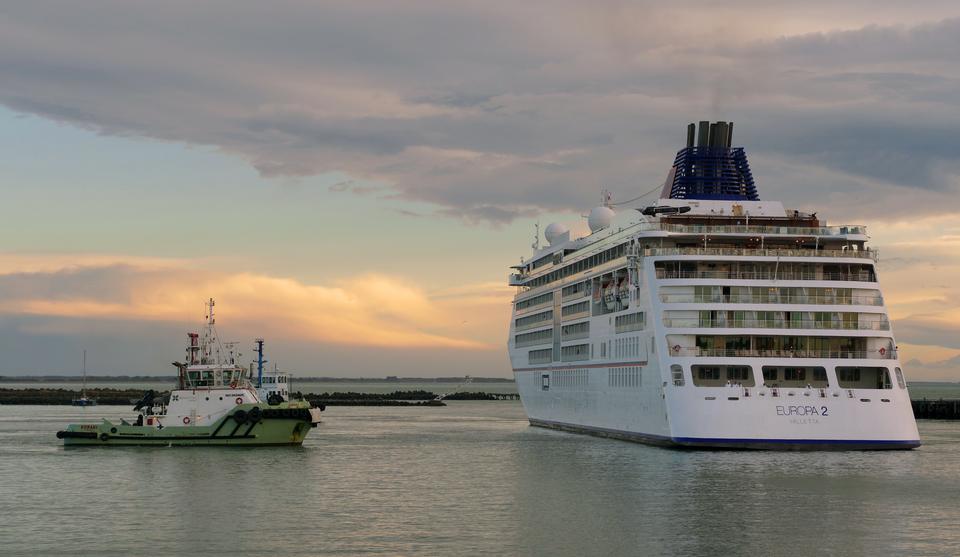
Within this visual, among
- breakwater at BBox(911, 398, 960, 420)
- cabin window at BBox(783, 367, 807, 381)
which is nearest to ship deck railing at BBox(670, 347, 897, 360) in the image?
cabin window at BBox(783, 367, 807, 381)

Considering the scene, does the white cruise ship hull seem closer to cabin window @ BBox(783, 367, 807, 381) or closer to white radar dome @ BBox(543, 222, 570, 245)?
cabin window @ BBox(783, 367, 807, 381)

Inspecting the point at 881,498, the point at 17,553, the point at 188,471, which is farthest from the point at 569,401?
the point at 17,553

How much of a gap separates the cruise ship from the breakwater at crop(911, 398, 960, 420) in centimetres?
6036

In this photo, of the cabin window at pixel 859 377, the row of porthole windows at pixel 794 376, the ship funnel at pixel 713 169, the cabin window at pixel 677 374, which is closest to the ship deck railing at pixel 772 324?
the row of porthole windows at pixel 794 376

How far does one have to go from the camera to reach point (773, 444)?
185 ft

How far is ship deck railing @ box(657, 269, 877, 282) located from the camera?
62000 mm

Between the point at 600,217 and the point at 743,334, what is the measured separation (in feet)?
97.5

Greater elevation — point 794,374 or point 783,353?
point 783,353

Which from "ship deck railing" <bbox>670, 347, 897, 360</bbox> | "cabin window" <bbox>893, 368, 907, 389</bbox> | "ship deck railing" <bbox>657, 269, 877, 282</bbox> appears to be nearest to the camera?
"cabin window" <bbox>893, 368, 907, 389</bbox>

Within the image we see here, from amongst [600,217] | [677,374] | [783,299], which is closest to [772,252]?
[783,299]

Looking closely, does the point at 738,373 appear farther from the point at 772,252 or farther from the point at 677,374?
the point at 772,252

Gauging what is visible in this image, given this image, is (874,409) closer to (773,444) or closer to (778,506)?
(773,444)

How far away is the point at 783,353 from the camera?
196 feet

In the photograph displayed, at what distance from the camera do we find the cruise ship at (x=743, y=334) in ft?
187
